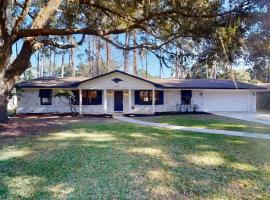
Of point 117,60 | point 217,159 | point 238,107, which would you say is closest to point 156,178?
point 217,159

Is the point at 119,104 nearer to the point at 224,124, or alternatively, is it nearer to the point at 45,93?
the point at 45,93

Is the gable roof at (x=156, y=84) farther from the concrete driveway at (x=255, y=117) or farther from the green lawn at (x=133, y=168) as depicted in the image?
the green lawn at (x=133, y=168)

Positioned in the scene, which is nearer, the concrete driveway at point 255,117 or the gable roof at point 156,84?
the concrete driveway at point 255,117

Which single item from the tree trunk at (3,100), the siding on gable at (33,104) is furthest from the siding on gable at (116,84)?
the tree trunk at (3,100)

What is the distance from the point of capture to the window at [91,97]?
24391 millimetres

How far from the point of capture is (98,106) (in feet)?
80.3

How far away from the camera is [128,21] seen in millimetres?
11039

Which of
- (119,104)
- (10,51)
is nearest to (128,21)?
(10,51)

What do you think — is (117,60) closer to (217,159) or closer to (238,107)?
(238,107)

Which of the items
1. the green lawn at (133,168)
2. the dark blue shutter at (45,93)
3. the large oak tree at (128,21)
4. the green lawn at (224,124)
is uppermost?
the large oak tree at (128,21)

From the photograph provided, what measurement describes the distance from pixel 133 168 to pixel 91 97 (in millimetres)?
17457

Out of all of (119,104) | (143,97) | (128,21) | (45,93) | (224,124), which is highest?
(128,21)

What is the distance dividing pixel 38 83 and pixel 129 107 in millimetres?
7630

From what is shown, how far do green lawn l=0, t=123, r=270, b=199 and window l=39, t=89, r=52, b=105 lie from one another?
12.8 meters
